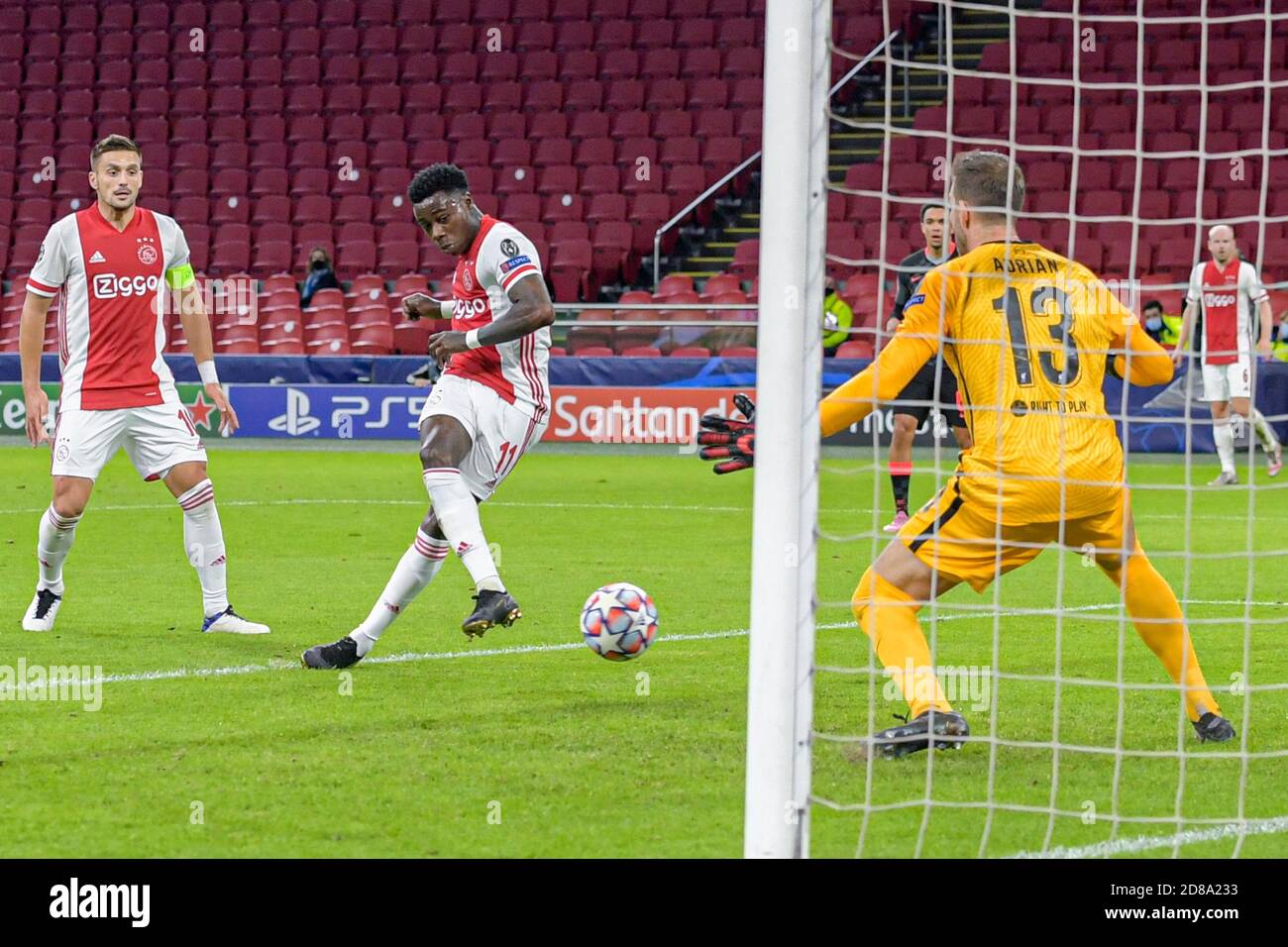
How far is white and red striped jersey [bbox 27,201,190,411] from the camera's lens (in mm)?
7316

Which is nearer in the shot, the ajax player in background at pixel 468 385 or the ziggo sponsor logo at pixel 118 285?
the ajax player in background at pixel 468 385

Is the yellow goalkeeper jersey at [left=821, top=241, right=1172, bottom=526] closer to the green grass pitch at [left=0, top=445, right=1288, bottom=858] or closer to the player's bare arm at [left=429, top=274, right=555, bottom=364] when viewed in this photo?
the green grass pitch at [left=0, top=445, right=1288, bottom=858]

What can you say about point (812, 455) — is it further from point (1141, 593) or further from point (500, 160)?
point (500, 160)

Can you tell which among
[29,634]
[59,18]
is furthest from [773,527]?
[59,18]

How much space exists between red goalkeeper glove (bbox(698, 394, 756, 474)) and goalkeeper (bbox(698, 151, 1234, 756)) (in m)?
0.60

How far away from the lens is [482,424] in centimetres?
659

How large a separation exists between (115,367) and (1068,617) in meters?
4.13

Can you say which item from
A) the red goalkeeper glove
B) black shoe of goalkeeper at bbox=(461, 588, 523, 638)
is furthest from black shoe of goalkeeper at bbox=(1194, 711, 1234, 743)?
black shoe of goalkeeper at bbox=(461, 588, 523, 638)

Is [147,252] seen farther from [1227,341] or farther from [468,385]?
[1227,341]

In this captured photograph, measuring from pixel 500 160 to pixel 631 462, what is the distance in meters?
8.15

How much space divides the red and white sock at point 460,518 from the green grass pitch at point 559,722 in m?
0.43

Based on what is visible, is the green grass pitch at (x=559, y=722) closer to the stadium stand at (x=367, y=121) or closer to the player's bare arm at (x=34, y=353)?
the player's bare arm at (x=34, y=353)

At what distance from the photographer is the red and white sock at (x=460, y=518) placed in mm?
6293

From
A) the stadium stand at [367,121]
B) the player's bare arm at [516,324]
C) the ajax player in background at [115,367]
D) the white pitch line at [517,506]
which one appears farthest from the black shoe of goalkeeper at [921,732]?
the stadium stand at [367,121]
